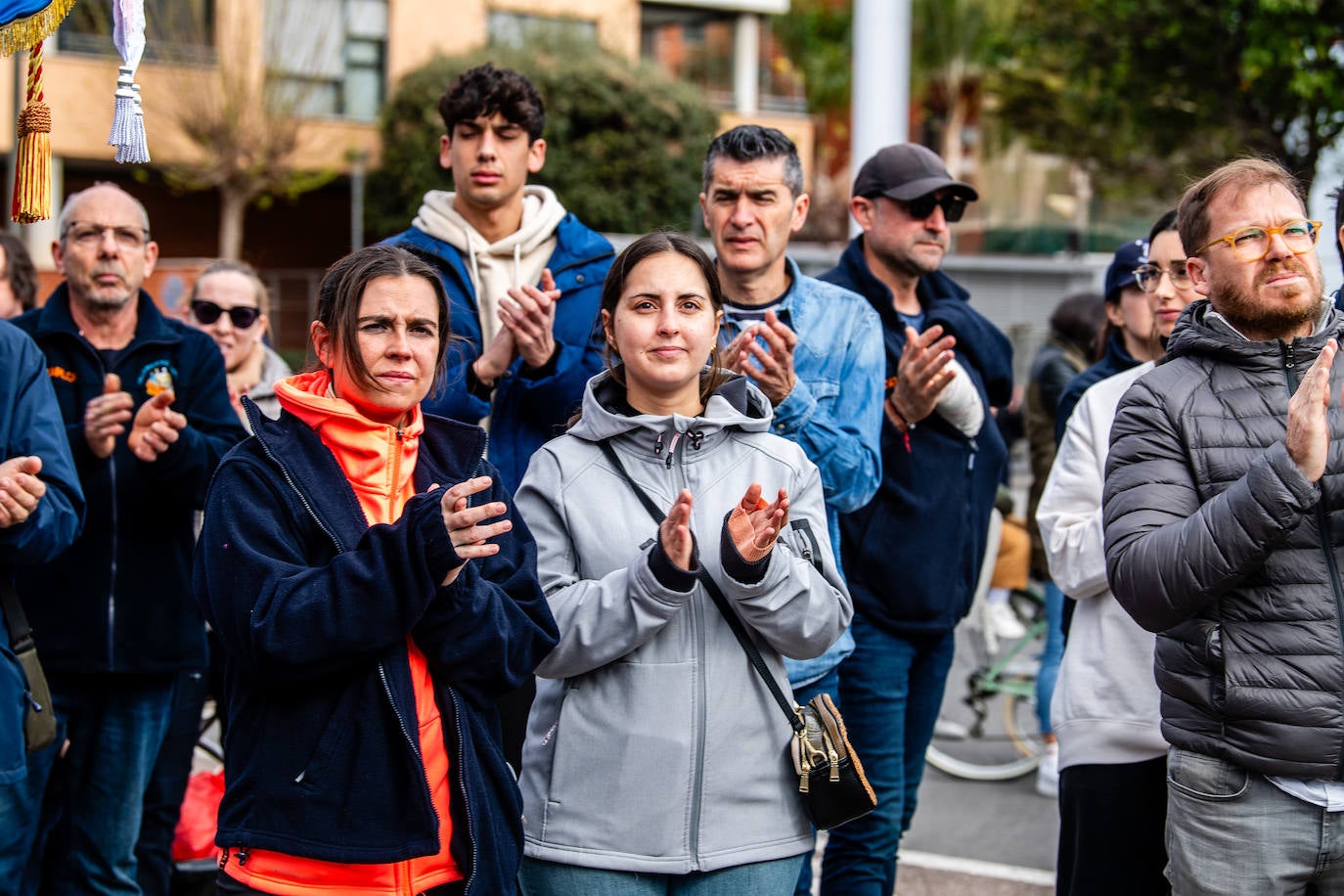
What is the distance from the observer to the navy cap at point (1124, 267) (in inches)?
196

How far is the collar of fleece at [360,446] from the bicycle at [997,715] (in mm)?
4663

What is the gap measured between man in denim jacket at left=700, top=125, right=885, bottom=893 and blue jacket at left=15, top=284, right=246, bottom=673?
1.62 m

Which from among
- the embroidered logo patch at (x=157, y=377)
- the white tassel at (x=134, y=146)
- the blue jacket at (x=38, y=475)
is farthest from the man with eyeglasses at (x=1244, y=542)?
the embroidered logo patch at (x=157, y=377)

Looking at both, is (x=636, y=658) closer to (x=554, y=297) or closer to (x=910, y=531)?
(x=554, y=297)

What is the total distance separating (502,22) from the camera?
29.1 meters

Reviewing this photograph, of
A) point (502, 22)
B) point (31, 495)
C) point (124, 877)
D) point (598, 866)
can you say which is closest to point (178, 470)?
point (31, 495)

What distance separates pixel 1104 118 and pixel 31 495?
18923 millimetres

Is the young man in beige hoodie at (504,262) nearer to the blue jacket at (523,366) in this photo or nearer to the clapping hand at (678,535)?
the blue jacket at (523,366)

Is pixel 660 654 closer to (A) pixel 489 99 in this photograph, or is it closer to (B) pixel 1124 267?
(A) pixel 489 99

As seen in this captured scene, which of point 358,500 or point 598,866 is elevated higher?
point 358,500

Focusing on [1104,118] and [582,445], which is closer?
[582,445]

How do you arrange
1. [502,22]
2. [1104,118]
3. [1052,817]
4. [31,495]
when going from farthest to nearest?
[502,22] < [1104,118] < [1052,817] < [31,495]

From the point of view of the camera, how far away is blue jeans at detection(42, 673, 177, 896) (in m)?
4.29

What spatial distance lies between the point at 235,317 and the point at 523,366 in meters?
2.03
